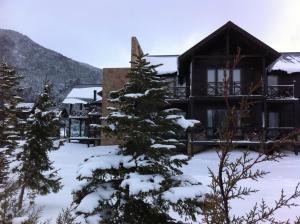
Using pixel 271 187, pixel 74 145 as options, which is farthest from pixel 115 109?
pixel 74 145

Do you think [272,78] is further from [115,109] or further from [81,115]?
[115,109]

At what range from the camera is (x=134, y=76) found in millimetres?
9922

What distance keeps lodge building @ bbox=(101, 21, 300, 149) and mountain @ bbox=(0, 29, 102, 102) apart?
55891mm

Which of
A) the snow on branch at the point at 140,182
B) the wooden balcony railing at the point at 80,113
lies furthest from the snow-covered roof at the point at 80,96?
the snow on branch at the point at 140,182

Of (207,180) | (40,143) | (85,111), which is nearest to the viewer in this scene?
(40,143)

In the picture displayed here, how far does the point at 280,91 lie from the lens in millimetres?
29078

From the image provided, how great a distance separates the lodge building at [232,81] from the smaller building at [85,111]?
6.51 meters

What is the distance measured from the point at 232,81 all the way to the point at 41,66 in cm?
9862

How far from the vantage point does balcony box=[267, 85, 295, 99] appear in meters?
27.7

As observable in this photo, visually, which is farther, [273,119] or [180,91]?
[273,119]

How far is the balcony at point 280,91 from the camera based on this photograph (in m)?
27.7

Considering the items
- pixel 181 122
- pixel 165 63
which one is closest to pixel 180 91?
pixel 165 63

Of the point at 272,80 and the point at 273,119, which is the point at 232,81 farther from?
the point at 273,119

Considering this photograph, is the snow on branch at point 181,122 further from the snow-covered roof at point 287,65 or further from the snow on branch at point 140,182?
the snow-covered roof at point 287,65
